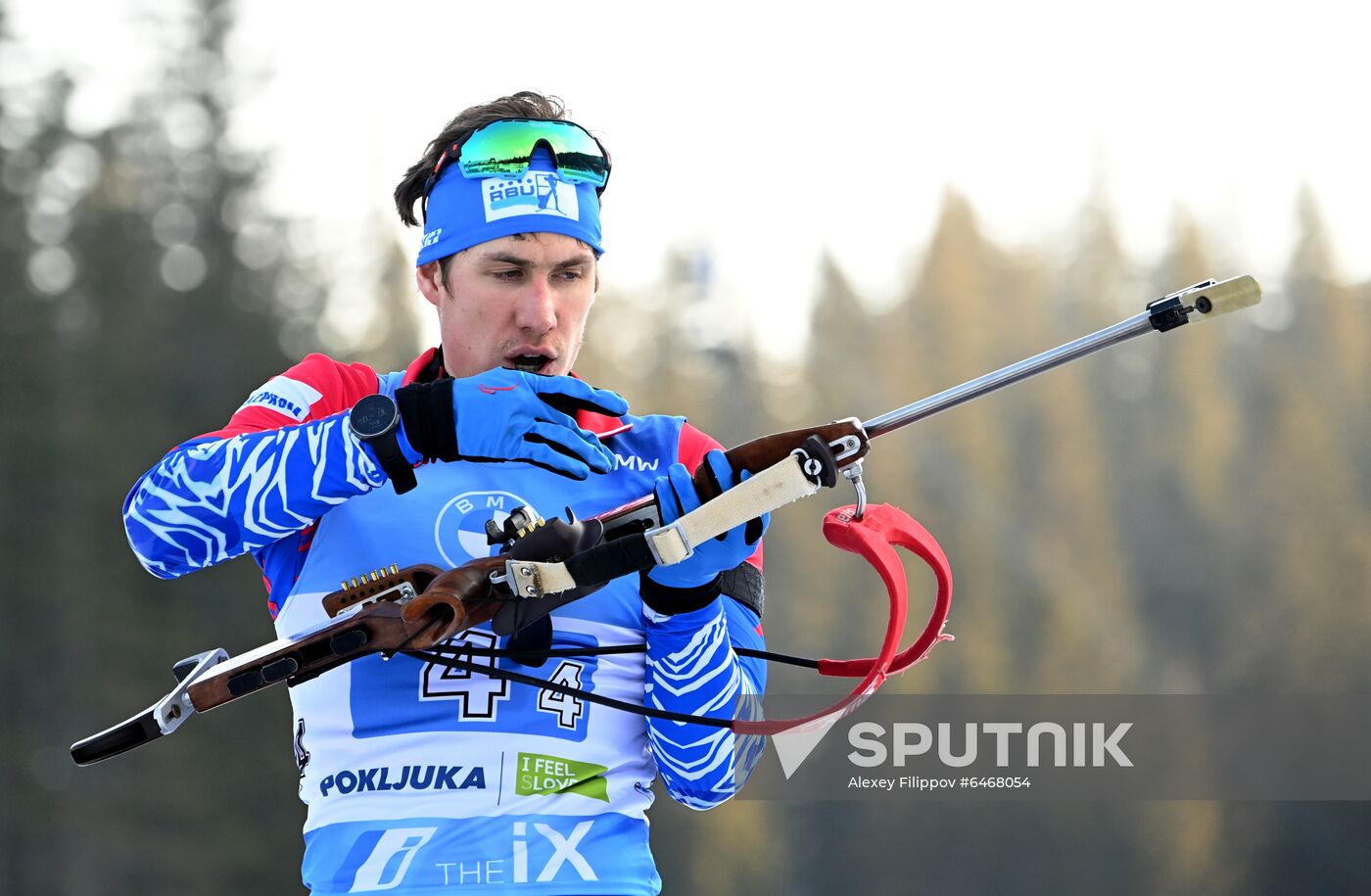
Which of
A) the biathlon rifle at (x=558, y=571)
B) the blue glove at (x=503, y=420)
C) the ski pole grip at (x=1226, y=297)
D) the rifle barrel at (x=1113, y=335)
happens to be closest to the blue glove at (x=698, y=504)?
the biathlon rifle at (x=558, y=571)

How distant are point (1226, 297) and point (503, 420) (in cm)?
126

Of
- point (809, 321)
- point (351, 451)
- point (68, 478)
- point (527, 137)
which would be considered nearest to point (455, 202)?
point (527, 137)

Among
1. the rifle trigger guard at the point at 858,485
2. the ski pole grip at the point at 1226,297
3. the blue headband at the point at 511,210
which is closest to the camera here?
the ski pole grip at the point at 1226,297

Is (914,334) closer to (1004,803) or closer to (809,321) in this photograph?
(809,321)

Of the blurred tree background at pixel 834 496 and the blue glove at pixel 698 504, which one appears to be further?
the blurred tree background at pixel 834 496

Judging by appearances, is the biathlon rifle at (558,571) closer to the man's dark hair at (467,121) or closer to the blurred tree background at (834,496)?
the man's dark hair at (467,121)

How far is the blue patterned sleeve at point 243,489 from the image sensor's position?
9.67ft

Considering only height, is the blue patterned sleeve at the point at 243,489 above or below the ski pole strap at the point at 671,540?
above

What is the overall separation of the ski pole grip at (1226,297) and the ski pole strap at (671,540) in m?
0.73

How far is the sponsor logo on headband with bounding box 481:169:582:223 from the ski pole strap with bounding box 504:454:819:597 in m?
0.96

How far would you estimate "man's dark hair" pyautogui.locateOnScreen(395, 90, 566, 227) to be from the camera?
12.4ft

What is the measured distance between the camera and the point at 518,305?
11.3ft

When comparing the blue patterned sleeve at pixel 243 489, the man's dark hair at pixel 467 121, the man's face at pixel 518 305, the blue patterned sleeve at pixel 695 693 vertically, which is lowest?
the blue patterned sleeve at pixel 695 693

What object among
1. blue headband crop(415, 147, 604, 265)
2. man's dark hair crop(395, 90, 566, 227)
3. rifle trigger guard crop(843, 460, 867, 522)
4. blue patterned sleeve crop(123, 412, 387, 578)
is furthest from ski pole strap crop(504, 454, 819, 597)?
man's dark hair crop(395, 90, 566, 227)
